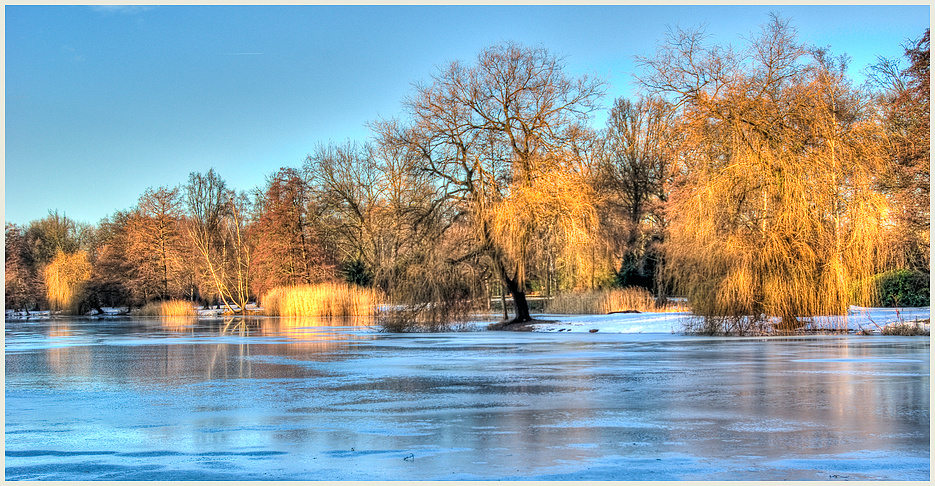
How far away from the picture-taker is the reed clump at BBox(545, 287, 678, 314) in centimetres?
3369

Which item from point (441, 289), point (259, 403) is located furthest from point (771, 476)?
point (441, 289)

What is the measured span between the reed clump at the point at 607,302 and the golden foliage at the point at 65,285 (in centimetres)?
3372

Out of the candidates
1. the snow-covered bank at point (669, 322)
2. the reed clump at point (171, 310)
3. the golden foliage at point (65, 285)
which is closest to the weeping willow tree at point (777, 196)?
the snow-covered bank at point (669, 322)

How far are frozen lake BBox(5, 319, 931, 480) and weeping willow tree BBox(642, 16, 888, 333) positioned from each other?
18.2 ft

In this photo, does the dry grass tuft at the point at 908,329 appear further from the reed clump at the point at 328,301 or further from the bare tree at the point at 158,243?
the bare tree at the point at 158,243

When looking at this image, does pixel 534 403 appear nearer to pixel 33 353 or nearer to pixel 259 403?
pixel 259 403

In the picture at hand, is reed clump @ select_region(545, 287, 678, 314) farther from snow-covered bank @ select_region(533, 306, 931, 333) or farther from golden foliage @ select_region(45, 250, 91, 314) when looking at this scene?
golden foliage @ select_region(45, 250, 91, 314)

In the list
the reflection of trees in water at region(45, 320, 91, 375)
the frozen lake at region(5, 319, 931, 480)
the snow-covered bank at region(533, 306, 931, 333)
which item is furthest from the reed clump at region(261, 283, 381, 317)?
the frozen lake at region(5, 319, 931, 480)

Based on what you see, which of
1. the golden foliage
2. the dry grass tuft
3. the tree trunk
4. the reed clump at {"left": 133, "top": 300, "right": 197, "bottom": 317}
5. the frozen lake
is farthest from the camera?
the golden foliage

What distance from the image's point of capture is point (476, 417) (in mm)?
8094

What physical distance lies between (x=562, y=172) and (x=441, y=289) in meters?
5.36

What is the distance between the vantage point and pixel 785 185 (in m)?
21.3

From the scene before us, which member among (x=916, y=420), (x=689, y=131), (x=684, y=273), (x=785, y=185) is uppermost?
(x=689, y=131)

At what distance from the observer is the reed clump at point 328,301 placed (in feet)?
126
